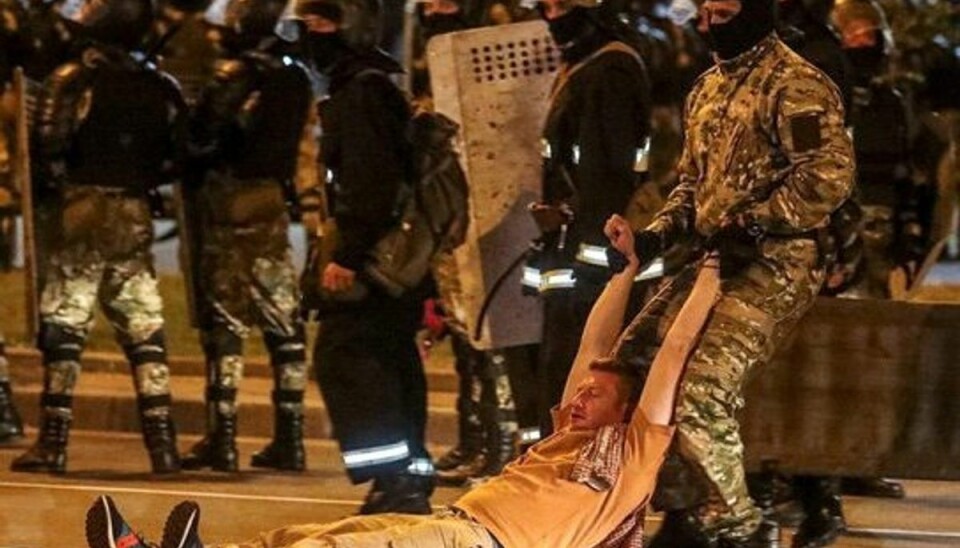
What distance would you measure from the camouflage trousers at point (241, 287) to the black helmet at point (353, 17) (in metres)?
1.77

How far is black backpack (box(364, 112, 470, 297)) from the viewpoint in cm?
862

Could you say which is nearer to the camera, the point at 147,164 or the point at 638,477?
the point at 638,477

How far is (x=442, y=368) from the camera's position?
43.6 feet

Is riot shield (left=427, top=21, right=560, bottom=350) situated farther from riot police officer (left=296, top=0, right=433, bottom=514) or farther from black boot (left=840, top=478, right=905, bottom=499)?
black boot (left=840, top=478, right=905, bottom=499)

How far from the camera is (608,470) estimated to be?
6.66 meters

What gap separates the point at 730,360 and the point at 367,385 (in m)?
1.88

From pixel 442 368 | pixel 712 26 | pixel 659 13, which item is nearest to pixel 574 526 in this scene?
pixel 712 26

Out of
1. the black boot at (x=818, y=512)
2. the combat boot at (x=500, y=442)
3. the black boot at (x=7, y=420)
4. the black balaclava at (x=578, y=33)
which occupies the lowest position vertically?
the black boot at (x=7, y=420)

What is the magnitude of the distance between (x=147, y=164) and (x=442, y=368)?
135 inches

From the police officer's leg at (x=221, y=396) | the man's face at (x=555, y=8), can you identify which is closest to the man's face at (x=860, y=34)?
the man's face at (x=555, y=8)

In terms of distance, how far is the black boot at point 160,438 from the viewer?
1043cm

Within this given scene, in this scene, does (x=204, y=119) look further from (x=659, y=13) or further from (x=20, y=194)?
(x=659, y=13)

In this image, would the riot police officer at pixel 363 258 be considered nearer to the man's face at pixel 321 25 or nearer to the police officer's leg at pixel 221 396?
the man's face at pixel 321 25

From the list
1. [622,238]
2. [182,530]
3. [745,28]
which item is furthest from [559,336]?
[182,530]
